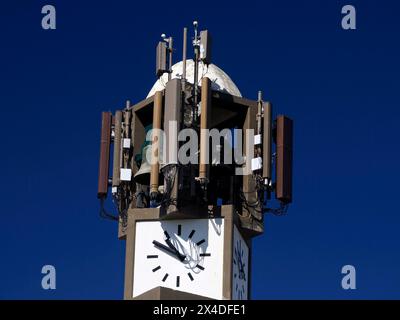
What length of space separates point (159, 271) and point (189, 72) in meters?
9.41

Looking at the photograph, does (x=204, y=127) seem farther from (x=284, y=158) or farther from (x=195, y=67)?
(x=284, y=158)

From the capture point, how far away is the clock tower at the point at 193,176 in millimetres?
63844

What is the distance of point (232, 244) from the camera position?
210 feet

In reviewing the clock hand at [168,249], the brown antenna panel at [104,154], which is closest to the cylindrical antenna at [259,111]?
the clock hand at [168,249]

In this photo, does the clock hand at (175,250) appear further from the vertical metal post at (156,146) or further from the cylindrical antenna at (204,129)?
the cylindrical antenna at (204,129)

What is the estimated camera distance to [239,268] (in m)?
65.6

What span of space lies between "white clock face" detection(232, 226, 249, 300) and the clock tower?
0.05 m

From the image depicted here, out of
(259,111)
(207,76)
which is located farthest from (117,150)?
(259,111)

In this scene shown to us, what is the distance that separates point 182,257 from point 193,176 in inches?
142
